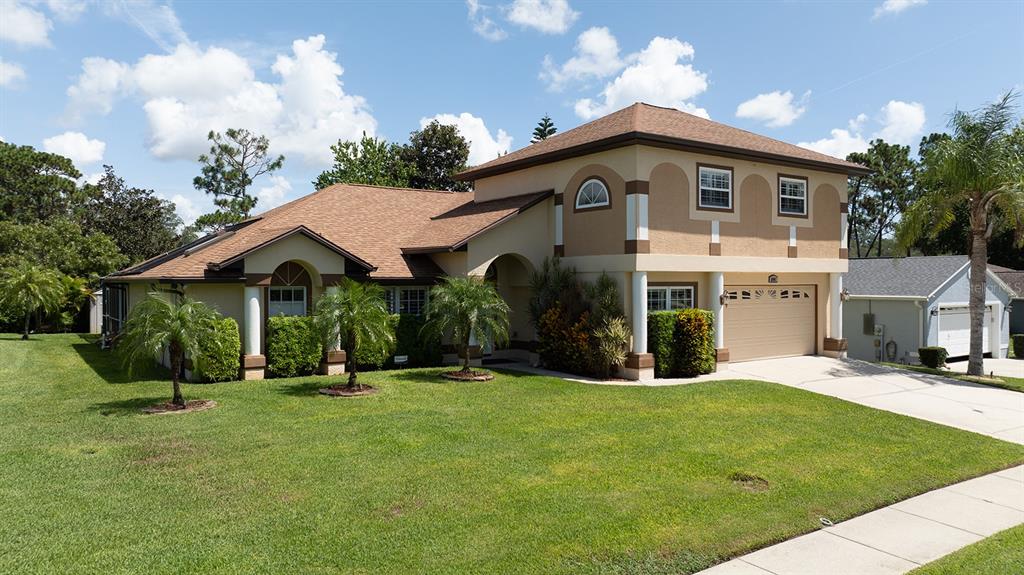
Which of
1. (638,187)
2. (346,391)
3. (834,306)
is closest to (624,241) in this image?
(638,187)

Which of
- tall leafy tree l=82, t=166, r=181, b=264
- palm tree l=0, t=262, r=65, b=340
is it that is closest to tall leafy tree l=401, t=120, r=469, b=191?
tall leafy tree l=82, t=166, r=181, b=264

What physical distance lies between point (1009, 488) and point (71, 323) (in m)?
38.6

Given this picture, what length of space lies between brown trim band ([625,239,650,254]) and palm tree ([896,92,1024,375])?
406 inches

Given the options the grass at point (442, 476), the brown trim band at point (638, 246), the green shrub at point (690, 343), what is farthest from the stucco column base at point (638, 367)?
the brown trim band at point (638, 246)

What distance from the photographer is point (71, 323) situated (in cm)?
3341

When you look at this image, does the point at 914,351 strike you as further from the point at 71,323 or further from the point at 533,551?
the point at 71,323

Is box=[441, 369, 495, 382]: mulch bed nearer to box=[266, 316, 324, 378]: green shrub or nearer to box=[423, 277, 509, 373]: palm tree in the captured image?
box=[423, 277, 509, 373]: palm tree

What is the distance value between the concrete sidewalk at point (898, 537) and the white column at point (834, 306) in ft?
44.2

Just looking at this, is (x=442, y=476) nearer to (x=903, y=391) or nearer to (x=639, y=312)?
(x=639, y=312)

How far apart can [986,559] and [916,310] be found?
24758 mm

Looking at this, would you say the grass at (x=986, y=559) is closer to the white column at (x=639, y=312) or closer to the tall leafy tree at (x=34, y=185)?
the white column at (x=639, y=312)

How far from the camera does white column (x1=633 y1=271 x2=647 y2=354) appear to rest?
57.7 ft

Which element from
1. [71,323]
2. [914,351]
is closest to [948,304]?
[914,351]

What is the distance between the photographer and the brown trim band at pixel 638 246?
57.6ft
